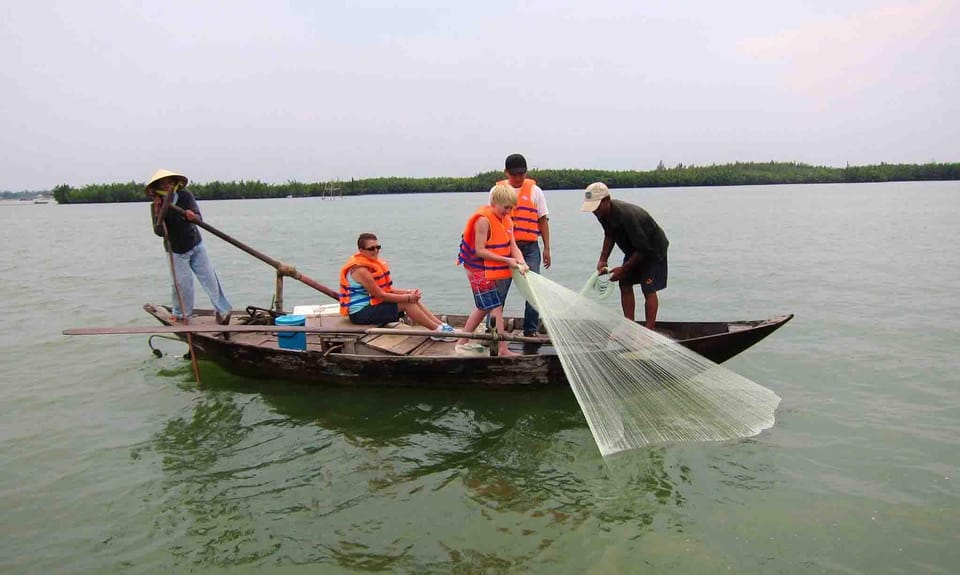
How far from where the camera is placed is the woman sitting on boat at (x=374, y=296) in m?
6.78

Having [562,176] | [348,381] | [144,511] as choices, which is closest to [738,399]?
[348,381]

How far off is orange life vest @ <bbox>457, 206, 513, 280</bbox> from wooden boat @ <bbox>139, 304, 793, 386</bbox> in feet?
2.24

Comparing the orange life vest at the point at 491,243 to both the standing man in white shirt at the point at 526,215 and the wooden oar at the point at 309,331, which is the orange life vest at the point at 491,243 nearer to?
the standing man in white shirt at the point at 526,215

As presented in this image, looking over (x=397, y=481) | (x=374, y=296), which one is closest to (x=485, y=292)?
(x=374, y=296)

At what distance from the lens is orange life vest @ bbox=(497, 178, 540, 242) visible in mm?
6816

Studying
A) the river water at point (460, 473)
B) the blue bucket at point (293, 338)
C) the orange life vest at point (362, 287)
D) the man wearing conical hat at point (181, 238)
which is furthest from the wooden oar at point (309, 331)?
the man wearing conical hat at point (181, 238)

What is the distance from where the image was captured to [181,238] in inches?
304

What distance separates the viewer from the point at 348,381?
685 cm

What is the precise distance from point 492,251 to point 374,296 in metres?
1.58

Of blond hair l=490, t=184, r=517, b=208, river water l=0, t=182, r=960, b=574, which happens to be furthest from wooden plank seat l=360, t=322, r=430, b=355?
blond hair l=490, t=184, r=517, b=208

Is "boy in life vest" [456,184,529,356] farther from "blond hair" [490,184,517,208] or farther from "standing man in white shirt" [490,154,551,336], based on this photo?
"standing man in white shirt" [490,154,551,336]

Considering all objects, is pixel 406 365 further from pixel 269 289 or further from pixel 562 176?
pixel 562 176

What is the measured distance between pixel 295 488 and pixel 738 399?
408 cm

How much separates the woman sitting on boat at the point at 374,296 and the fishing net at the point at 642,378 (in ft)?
5.43
